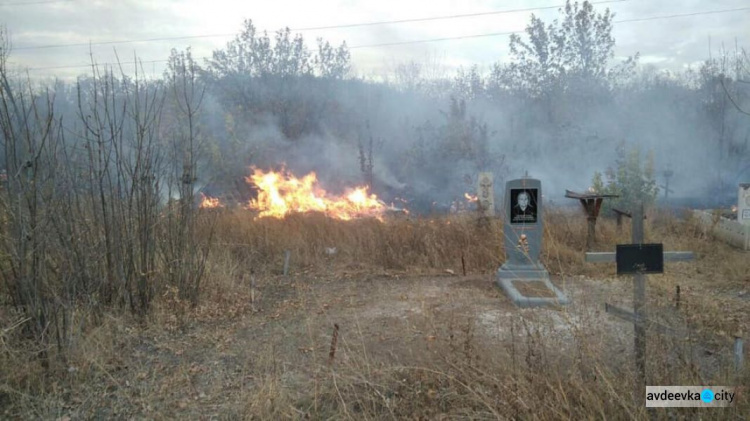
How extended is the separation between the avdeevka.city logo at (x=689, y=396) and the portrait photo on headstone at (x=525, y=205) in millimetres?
5168

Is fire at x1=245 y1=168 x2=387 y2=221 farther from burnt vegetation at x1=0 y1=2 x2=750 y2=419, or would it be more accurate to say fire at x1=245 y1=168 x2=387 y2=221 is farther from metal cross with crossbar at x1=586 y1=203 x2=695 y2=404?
metal cross with crossbar at x1=586 y1=203 x2=695 y2=404

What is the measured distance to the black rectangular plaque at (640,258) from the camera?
325cm

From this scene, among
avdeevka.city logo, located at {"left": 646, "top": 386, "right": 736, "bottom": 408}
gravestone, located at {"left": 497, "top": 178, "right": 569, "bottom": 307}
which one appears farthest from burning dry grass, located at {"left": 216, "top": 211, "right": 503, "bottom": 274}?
avdeevka.city logo, located at {"left": 646, "top": 386, "right": 736, "bottom": 408}

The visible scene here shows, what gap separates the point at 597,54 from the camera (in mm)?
29328

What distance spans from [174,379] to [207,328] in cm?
150

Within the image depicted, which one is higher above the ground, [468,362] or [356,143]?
[356,143]

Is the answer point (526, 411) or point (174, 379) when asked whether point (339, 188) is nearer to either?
point (174, 379)

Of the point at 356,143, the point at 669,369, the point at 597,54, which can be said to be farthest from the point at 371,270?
the point at 597,54

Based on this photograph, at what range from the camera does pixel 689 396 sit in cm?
292

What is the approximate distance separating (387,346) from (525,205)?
4.14m

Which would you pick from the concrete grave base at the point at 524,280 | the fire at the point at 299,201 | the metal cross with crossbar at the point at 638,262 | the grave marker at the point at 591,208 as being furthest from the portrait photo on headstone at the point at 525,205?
the fire at the point at 299,201

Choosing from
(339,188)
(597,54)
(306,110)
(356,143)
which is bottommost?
(339,188)

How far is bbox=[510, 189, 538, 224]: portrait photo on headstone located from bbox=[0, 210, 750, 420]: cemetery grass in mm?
1200

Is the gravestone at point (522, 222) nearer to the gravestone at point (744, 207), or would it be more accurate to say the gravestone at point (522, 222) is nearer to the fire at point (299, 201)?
the gravestone at point (744, 207)
